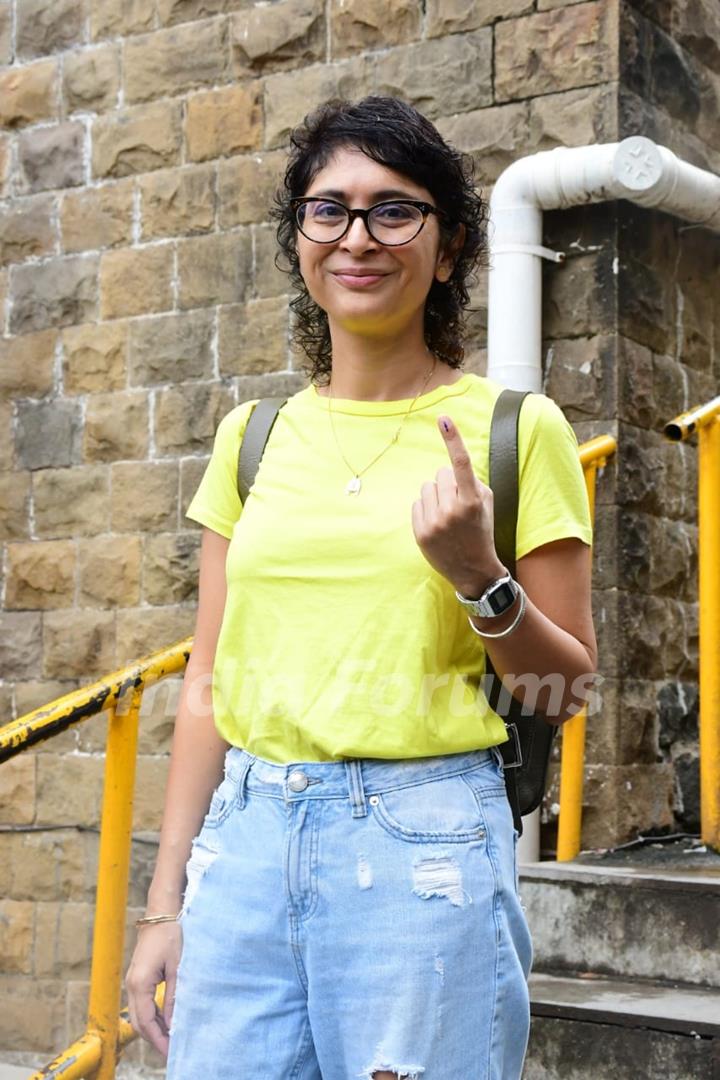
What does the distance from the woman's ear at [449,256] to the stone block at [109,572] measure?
334 cm

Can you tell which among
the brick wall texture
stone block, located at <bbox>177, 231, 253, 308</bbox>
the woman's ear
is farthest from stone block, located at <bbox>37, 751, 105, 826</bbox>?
the woman's ear

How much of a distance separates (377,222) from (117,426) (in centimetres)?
355

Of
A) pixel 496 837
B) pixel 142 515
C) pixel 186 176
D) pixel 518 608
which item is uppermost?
pixel 186 176

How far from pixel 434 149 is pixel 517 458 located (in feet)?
1.34

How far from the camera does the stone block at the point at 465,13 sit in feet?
15.0

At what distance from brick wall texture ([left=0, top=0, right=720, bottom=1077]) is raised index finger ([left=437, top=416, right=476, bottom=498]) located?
280 centimetres

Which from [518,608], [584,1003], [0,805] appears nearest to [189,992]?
[518,608]

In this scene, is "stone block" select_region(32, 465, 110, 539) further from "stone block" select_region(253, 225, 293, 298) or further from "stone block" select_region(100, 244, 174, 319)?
"stone block" select_region(253, 225, 293, 298)

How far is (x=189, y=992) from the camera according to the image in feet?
5.46

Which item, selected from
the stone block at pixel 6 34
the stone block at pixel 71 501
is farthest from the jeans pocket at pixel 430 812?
the stone block at pixel 6 34

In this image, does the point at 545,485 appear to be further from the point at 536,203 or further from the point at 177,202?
the point at 177,202

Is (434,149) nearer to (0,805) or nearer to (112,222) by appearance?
(112,222)

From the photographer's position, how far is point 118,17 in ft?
17.6

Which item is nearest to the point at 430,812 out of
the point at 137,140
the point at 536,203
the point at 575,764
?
the point at 575,764
